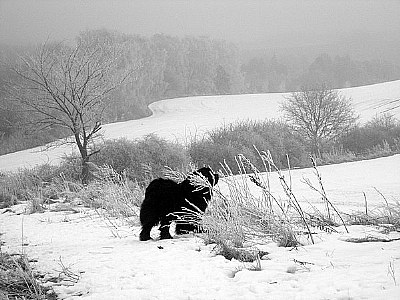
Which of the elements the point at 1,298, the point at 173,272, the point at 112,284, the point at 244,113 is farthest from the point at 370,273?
the point at 244,113

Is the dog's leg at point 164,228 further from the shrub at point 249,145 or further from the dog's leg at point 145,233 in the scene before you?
the shrub at point 249,145

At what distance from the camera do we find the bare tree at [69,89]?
16.3 metres

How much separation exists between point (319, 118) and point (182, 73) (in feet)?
134

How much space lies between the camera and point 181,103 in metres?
54.7

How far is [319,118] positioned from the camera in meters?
30.9

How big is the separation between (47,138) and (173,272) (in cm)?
3331

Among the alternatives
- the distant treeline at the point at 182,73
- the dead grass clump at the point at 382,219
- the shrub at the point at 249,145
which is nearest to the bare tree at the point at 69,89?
the shrub at the point at 249,145

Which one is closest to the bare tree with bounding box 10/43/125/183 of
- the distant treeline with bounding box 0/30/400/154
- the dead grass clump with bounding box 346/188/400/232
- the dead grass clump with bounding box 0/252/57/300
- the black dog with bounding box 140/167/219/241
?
the black dog with bounding box 140/167/219/241

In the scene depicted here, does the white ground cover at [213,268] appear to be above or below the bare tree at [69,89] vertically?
below

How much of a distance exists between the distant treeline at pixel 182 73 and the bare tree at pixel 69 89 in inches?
619

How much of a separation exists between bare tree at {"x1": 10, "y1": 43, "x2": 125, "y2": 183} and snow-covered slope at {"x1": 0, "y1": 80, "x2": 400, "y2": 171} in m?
11.3

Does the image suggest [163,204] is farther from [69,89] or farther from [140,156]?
[140,156]

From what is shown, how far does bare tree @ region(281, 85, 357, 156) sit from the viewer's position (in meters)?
30.4

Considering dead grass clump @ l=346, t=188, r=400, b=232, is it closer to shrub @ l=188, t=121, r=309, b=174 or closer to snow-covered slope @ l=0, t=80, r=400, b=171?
shrub @ l=188, t=121, r=309, b=174
